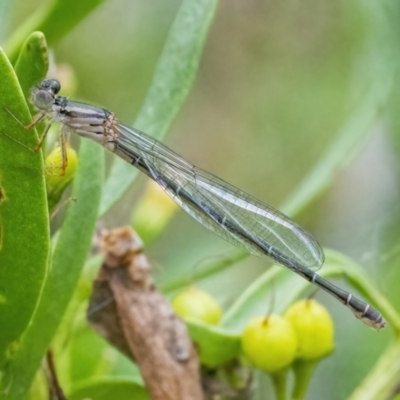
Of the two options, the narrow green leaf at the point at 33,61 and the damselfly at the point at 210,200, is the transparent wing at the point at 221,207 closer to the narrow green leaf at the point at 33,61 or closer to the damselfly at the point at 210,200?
the damselfly at the point at 210,200

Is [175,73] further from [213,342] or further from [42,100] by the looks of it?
[213,342]

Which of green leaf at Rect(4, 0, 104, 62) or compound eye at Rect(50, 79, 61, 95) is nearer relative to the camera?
green leaf at Rect(4, 0, 104, 62)

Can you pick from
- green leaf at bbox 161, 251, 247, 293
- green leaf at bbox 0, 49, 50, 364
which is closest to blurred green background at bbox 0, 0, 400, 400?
green leaf at bbox 161, 251, 247, 293

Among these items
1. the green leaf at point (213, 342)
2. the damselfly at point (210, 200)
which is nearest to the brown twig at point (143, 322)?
the green leaf at point (213, 342)

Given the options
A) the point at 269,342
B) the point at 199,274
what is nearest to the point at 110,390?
the point at 269,342

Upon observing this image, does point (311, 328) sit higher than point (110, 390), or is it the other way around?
point (311, 328)

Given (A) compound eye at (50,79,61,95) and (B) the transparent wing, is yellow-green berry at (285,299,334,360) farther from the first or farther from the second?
(A) compound eye at (50,79,61,95)
